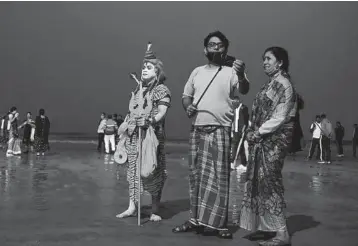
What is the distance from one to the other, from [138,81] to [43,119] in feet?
37.4

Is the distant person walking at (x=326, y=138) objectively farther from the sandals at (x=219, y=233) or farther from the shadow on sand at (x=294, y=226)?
the sandals at (x=219, y=233)

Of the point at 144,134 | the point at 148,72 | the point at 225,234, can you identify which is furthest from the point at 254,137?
the point at 148,72

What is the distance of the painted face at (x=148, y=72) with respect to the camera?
5.46 meters

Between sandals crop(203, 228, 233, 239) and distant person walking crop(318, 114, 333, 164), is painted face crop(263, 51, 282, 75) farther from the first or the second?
distant person walking crop(318, 114, 333, 164)

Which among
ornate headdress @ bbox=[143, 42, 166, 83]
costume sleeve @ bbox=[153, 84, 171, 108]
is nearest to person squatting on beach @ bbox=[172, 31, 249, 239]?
costume sleeve @ bbox=[153, 84, 171, 108]

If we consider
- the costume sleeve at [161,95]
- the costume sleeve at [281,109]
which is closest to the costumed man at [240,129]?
the costume sleeve at [161,95]

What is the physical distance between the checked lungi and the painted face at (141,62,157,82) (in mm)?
1051

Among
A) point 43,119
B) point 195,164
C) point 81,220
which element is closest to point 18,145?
point 43,119

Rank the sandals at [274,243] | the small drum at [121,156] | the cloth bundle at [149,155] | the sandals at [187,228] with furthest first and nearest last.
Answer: the small drum at [121,156], the cloth bundle at [149,155], the sandals at [187,228], the sandals at [274,243]

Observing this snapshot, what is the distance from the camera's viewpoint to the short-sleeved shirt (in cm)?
467

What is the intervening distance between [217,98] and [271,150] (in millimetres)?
753

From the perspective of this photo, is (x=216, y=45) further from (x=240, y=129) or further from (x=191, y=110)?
(x=240, y=129)

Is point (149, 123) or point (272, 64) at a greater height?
point (272, 64)

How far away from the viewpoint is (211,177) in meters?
4.64
